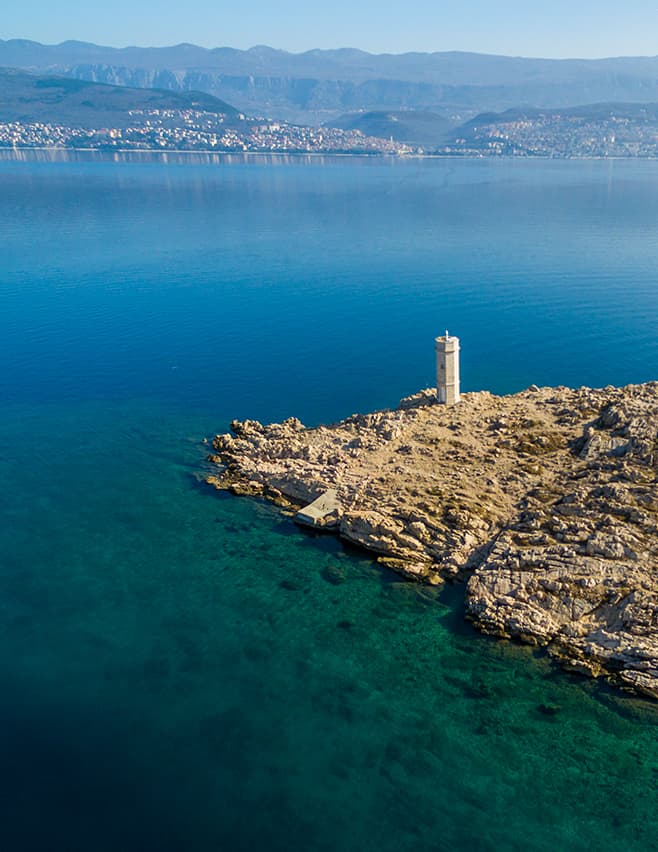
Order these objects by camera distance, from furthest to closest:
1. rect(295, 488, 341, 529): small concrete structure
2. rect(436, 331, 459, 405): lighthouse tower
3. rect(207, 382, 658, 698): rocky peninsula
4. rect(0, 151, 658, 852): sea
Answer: rect(436, 331, 459, 405): lighthouse tower, rect(295, 488, 341, 529): small concrete structure, rect(207, 382, 658, 698): rocky peninsula, rect(0, 151, 658, 852): sea

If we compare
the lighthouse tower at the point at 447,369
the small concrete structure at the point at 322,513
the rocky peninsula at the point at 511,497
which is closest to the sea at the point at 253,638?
the small concrete structure at the point at 322,513

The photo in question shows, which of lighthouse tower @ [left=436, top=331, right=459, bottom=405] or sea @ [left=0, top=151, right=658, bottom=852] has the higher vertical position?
lighthouse tower @ [left=436, top=331, right=459, bottom=405]

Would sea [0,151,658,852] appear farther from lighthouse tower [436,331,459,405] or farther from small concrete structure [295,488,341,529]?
lighthouse tower [436,331,459,405]

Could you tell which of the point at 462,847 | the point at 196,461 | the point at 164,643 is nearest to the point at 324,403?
the point at 196,461

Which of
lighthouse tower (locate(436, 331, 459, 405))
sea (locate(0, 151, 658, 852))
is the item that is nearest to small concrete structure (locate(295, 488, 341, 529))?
sea (locate(0, 151, 658, 852))

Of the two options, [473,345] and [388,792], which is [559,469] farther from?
[473,345]
